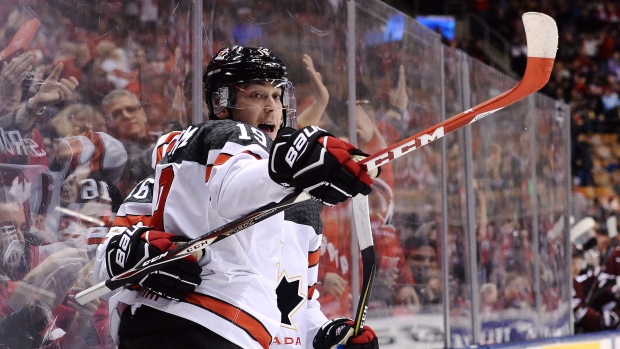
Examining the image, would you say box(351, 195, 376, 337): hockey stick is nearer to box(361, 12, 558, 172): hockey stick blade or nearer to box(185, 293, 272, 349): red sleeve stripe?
box(185, 293, 272, 349): red sleeve stripe

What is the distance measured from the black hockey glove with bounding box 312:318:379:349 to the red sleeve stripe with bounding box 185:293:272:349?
Answer: 42cm

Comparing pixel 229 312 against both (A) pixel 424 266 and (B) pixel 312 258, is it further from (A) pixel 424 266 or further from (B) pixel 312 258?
(A) pixel 424 266

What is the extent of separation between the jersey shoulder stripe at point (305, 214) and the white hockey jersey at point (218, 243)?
17.0 inches

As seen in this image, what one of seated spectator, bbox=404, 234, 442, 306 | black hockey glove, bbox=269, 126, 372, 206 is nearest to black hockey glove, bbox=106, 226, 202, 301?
black hockey glove, bbox=269, 126, 372, 206

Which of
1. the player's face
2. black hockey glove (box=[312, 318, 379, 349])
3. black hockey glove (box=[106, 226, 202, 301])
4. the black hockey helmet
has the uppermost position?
the black hockey helmet

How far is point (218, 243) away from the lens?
183 centimetres

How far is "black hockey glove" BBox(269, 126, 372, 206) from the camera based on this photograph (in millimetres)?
1519

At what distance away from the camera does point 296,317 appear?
2.31 m

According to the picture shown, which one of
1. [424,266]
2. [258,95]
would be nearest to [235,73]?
[258,95]

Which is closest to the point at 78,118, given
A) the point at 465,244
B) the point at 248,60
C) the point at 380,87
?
the point at 248,60

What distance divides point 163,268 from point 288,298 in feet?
1.86

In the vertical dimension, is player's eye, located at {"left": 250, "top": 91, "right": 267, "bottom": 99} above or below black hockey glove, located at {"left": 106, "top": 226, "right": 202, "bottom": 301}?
above

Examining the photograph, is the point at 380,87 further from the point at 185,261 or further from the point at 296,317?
the point at 185,261

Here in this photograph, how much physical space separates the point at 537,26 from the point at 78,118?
128 centimetres
